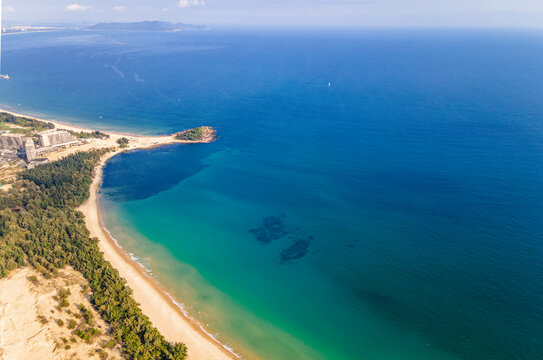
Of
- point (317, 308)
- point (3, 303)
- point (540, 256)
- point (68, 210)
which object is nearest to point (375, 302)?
point (317, 308)

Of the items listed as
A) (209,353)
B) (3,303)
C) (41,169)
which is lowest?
(209,353)

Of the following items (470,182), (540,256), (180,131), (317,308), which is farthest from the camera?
(180,131)

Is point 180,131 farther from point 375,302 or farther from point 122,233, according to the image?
point 375,302

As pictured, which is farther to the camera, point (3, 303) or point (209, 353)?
point (3, 303)

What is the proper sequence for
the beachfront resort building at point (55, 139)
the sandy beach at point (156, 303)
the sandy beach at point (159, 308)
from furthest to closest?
1. the beachfront resort building at point (55, 139)
2. the sandy beach at point (156, 303)
3. the sandy beach at point (159, 308)

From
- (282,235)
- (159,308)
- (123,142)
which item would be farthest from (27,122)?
(282,235)

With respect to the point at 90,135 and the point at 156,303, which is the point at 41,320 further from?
the point at 90,135

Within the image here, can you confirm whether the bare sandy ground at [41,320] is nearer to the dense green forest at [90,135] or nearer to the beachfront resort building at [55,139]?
the beachfront resort building at [55,139]

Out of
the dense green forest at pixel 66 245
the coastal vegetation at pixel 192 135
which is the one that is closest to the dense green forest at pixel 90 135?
the dense green forest at pixel 66 245
